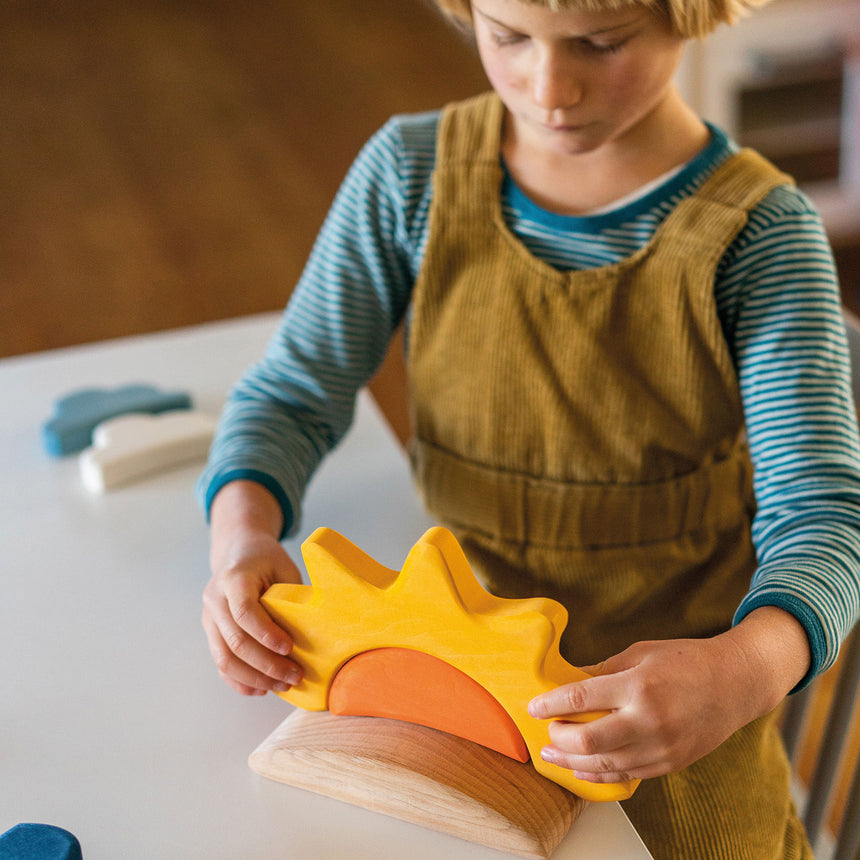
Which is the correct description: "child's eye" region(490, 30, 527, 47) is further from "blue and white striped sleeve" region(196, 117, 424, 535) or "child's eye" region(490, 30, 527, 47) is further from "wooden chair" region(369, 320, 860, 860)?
"wooden chair" region(369, 320, 860, 860)

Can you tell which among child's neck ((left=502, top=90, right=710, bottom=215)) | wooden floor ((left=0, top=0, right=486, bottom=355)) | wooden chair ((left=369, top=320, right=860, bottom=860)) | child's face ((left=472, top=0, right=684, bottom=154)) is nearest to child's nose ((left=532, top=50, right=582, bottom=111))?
child's face ((left=472, top=0, right=684, bottom=154))

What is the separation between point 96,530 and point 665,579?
1.41 ft

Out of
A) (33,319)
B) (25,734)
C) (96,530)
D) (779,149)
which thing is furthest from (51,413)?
(779,149)

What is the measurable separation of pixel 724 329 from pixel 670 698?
31 cm

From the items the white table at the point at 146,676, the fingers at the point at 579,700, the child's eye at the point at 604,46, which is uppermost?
the child's eye at the point at 604,46

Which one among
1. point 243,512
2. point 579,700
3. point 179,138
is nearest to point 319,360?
point 243,512

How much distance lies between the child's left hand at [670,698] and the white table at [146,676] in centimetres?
4

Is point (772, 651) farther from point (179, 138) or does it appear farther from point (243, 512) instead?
point (179, 138)

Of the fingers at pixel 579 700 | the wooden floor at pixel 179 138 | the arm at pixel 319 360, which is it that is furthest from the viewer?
the wooden floor at pixel 179 138

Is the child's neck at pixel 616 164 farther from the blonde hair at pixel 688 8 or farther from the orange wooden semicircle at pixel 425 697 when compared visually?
the orange wooden semicircle at pixel 425 697

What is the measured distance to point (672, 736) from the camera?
1.74 feet

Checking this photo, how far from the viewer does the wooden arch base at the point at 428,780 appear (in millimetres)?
510

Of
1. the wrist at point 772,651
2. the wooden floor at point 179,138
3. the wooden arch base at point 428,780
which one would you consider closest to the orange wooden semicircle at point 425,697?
the wooden arch base at point 428,780

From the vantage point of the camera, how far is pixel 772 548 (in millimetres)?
683
